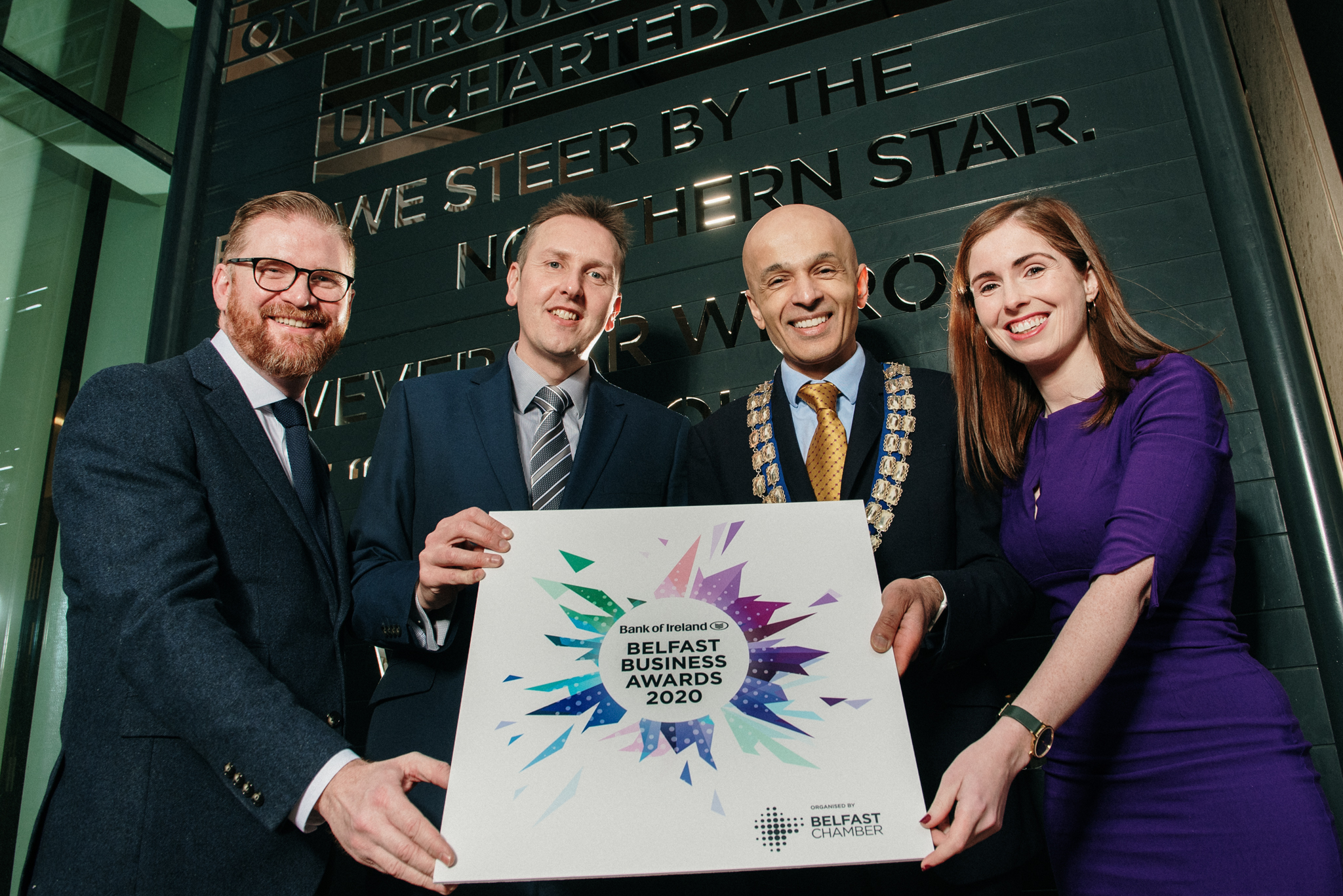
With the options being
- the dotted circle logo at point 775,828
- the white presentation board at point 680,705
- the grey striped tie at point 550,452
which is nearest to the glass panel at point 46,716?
the grey striped tie at point 550,452

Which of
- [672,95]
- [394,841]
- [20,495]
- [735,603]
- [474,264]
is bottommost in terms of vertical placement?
[394,841]

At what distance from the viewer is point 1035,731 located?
1.23m

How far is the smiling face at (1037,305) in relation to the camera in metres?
1.78

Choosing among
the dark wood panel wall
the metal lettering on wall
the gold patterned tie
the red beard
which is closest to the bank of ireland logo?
the gold patterned tie

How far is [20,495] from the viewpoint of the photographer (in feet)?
11.5

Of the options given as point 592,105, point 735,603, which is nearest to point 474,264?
point 592,105

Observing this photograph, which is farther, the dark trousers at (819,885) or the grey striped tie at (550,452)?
the grey striped tie at (550,452)

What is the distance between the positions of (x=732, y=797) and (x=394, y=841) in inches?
18.3

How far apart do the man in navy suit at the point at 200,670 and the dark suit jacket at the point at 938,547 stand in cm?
89

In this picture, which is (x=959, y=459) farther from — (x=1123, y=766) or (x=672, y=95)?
(x=672, y=95)

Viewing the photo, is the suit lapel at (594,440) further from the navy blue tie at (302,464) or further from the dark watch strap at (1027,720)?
the dark watch strap at (1027,720)

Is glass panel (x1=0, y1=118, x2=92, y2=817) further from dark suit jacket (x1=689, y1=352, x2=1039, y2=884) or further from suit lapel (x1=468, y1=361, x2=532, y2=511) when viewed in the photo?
dark suit jacket (x1=689, y1=352, x2=1039, y2=884)

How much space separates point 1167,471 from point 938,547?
441 mm

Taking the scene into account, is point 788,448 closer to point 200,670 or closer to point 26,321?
point 200,670
